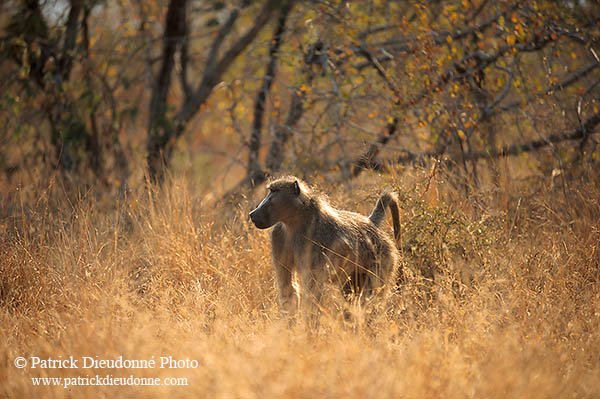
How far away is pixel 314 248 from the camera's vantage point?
3.54 m

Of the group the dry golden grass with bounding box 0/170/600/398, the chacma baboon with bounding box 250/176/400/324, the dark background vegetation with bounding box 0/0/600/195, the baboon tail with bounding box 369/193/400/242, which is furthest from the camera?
the dark background vegetation with bounding box 0/0/600/195

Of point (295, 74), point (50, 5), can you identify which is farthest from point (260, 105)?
point (50, 5)

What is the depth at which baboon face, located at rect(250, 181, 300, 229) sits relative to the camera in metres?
3.49

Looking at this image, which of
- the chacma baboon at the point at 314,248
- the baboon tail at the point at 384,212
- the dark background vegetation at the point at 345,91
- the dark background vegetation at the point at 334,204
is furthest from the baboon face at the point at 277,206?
the dark background vegetation at the point at 345,91

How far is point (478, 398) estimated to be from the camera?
2.52m

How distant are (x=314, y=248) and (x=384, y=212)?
2.77ft

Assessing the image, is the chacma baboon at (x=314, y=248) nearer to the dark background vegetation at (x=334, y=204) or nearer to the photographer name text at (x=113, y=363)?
the dark background vegetation at (x=334, y=204)

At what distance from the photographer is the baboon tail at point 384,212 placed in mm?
4090

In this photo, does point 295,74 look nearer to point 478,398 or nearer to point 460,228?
point 460,228

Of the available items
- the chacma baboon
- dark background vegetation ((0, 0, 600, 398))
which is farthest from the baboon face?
dark background vegetation ((0, 0, 600, 398))

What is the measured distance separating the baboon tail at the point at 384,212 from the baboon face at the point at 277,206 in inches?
30.7

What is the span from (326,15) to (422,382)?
4783 mm

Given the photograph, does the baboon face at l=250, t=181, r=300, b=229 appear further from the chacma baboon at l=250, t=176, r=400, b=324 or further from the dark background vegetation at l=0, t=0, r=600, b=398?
the dark background vegetation at l=0, t=0, r=600, b=398

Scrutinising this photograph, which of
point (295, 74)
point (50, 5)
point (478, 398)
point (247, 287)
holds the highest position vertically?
point (50, 5)
